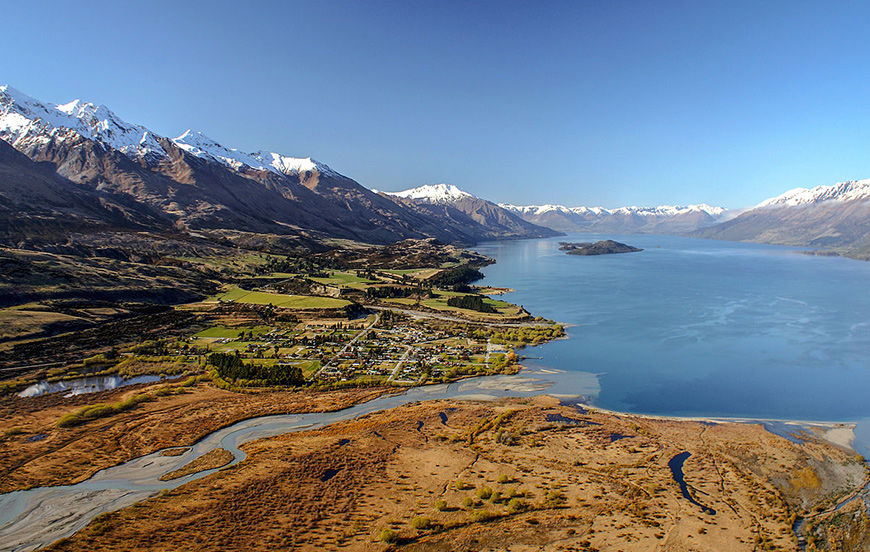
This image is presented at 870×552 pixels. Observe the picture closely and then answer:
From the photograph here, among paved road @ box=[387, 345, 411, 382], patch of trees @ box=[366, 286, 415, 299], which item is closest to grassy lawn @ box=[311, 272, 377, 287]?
patch of trees @ box=[366, 286, 415, 299]

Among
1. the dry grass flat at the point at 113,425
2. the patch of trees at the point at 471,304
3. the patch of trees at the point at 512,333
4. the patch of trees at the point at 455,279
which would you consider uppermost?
the patch of trees at the point at 455,279

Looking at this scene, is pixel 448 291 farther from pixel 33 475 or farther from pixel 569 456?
pixel 33 475

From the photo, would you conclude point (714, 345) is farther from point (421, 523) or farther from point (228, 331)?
point (228, 331)

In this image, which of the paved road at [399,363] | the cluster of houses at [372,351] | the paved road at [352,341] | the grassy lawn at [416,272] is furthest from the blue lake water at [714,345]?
the grassy lawn at [416,272]

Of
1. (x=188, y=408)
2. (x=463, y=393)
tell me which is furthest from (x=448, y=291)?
(x=188, y=408)

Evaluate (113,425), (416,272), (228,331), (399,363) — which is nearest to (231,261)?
(416,272)

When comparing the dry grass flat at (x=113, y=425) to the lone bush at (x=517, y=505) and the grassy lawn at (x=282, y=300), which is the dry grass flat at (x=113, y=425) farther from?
the grassy lawn at (x=282, y=300)

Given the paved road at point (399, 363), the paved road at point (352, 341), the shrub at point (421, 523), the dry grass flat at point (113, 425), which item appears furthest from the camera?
the paved road at point (352, 341)
